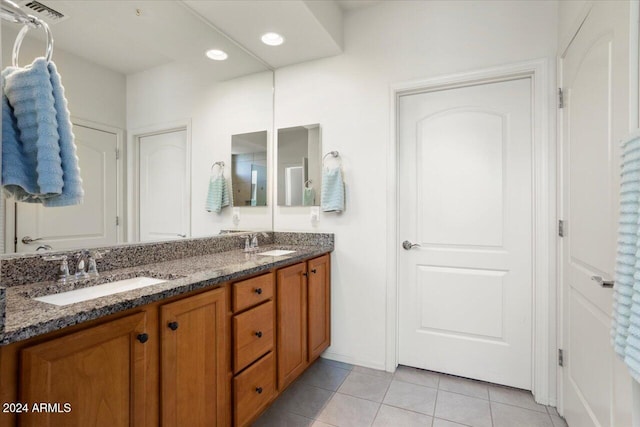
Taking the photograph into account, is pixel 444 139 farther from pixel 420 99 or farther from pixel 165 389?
pixel 165 389

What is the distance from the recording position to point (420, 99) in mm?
2234

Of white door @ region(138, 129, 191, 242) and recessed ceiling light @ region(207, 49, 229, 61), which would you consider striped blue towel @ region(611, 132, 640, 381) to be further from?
recessed ceiling light @ region(207, 49, 229, 61)

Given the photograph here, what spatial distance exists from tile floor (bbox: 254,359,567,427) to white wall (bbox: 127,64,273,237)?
1.19 m

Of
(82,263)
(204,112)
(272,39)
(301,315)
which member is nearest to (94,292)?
(82,263)

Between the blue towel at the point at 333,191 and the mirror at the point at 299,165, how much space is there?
0.14 m

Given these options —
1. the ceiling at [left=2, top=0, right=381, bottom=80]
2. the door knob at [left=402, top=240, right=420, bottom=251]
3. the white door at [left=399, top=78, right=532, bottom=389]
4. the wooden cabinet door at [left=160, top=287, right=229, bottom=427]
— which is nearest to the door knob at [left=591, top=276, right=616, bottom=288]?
the white door at [left=399, top=78, right=532, bottom=389]

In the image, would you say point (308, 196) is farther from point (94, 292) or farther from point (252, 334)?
point (94, 292)

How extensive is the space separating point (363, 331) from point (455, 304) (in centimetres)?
69

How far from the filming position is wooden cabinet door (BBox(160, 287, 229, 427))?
108cm

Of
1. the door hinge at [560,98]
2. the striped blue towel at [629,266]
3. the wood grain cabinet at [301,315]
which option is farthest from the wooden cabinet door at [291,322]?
the door hinge at [560,98]

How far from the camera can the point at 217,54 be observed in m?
2.18

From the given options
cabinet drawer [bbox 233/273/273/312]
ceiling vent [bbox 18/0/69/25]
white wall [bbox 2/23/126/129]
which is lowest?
cabinet drawer [bbox 233/273/273/312]

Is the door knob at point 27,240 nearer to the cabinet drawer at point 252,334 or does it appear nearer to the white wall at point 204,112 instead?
the white wall at point 204,112

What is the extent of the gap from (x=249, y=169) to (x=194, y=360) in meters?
1.56
